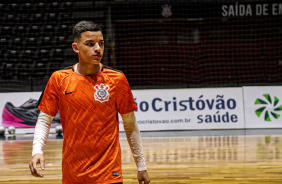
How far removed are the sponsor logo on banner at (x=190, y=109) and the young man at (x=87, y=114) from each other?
735cm

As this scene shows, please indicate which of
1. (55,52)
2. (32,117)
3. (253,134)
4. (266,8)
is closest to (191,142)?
(253,134)

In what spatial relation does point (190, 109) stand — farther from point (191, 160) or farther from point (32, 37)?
point (32, 37)

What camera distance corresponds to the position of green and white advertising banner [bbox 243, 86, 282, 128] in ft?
31.0

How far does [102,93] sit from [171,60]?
1022 cm

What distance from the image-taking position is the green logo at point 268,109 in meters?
9.44

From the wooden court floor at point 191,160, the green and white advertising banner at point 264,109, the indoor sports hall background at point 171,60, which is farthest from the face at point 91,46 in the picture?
the green and white advertising banner at point 264,109

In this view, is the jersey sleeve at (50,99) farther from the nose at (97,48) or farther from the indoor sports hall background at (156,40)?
the indoor sports hall background at (156,40)

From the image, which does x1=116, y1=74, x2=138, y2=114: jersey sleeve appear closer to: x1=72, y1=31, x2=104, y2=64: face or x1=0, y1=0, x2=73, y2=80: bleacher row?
x1=72, y1=31, x2=104, y2=64: face

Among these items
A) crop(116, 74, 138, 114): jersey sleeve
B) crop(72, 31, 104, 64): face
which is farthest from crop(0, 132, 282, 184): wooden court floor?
crop(72, 31, 104, 64): face

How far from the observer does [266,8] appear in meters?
13.0

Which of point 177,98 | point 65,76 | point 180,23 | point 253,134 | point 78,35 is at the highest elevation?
point 180,23

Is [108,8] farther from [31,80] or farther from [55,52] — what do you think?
[31,80]

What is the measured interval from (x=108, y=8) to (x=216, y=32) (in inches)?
142

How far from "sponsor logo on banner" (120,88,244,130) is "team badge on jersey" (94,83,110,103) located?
7374 mm
